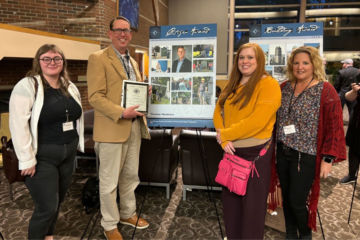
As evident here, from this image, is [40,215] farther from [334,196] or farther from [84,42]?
[84,42]

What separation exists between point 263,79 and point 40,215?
70.6 inches

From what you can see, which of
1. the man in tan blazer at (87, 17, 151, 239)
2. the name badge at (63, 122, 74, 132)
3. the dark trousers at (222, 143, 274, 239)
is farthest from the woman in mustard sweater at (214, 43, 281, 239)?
the name badge at (63, 122, 74, 132)

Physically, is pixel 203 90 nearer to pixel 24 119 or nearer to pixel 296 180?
pixel 296 180

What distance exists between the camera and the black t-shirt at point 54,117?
64.9 inches

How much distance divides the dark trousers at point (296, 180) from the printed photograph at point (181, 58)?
1.09 metres

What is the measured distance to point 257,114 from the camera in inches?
60.7

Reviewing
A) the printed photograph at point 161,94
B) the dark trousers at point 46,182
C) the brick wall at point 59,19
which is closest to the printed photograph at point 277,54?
the printed photograph at point 161,94

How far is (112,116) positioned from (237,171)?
3.37ft

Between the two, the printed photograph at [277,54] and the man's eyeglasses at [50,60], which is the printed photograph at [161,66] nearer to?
the man's eyeglasses at [50,60]

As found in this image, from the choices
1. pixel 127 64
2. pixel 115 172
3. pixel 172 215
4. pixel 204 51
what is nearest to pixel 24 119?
pixel 115 172

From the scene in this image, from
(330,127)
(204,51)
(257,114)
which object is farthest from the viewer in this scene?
(204,51)

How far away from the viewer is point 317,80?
171 cm

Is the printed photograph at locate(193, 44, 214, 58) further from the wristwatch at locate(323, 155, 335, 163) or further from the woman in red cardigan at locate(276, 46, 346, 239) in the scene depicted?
Result: the wristwatch at locate(323, 155, 335, 163)

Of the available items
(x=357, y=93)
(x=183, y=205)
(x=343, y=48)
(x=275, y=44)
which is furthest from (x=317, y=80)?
(x=343, y=48)
